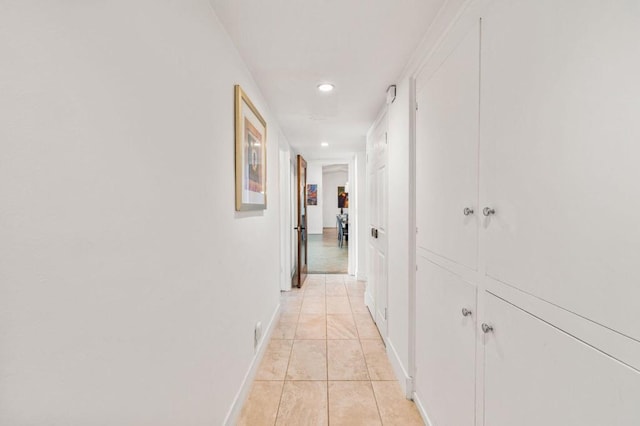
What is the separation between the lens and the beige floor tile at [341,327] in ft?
9.57

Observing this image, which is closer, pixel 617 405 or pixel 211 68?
pixel 617 405

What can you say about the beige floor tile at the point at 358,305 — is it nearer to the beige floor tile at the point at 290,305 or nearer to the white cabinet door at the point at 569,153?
the beige floor tile at the point at 290,305

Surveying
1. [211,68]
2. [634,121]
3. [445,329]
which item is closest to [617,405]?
[634,121]

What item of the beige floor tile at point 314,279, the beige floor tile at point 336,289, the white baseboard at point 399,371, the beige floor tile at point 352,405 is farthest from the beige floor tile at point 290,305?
the beige floor tile at point 352,405

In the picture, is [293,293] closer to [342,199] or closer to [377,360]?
[377,360]

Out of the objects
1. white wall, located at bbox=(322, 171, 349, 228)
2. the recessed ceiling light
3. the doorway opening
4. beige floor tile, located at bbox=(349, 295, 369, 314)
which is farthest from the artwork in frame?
the recessed ceiling light

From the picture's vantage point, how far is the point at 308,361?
95.8 inches

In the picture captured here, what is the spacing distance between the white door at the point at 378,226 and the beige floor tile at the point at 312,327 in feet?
1.86

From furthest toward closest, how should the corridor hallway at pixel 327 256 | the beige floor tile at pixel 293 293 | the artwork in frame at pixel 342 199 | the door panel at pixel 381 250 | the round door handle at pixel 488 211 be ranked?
the artwork in frame at pixel 342 199 < the corridor hallway at pixel 327 256 < the beige floor tile at pixel 293 293 < the door panel at pixel 381 250 < the round door handle at pixel 488 211

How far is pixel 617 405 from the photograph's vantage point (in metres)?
0.60

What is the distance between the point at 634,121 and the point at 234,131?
1.65 metres

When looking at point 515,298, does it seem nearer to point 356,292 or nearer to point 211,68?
point 211,68

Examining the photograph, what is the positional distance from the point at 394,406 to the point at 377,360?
0.58 m

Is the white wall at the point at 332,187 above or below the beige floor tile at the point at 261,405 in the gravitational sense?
above
